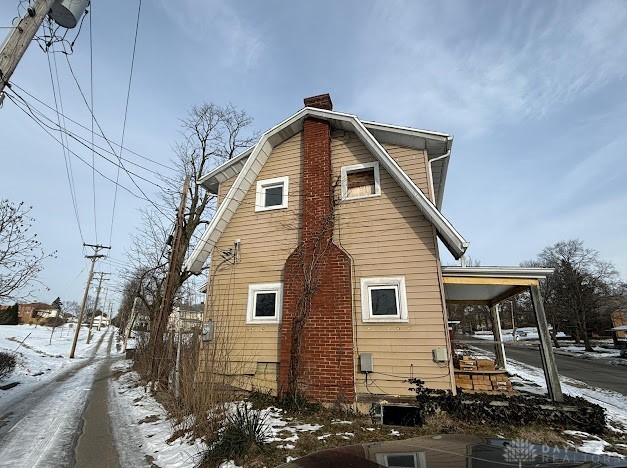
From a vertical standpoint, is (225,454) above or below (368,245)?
below

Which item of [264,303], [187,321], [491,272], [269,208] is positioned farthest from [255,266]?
[491,272]

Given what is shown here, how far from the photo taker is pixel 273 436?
18.4 ft

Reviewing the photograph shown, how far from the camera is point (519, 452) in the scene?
2246 mm

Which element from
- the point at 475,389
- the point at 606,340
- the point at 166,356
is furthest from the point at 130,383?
the point at 606,340

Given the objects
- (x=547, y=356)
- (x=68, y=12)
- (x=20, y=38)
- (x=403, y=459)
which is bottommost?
(x=403, y=459)

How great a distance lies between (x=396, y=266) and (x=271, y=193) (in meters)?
4.52

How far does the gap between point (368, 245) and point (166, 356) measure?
745 cm

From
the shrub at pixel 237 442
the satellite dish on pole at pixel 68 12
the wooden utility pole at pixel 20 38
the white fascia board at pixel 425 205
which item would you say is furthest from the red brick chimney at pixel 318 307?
the wooden utility pole at pixel 20 38

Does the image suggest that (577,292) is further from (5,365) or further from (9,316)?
(9,316)

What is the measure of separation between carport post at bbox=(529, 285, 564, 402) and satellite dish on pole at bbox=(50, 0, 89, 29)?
11664mm

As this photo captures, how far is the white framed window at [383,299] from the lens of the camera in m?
7.79

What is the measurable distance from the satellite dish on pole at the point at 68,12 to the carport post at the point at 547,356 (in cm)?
1166

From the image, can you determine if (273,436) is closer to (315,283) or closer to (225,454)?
(225,454)

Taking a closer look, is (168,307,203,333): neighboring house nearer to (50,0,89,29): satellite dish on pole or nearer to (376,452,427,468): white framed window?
(376,452,427,468): white framed window
